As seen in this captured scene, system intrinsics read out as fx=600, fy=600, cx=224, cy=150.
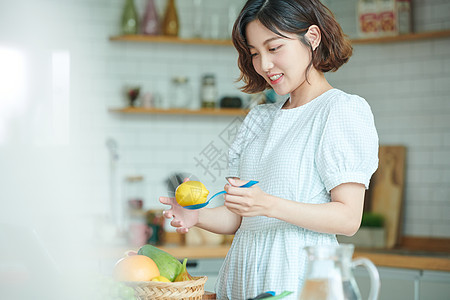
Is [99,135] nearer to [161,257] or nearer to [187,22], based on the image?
[187,22]

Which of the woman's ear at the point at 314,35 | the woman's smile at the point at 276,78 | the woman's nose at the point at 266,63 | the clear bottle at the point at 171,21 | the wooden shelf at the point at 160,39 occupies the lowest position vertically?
the woman's smile at the point at 276,78

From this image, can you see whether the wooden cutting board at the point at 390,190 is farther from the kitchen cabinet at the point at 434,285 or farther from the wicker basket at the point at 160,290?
the wicker basket at the point at 160,290

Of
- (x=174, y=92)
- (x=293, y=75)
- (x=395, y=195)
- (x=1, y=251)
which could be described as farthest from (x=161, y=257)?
(x=174, y=92)

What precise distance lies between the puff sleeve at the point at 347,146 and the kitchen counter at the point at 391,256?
6.12ft

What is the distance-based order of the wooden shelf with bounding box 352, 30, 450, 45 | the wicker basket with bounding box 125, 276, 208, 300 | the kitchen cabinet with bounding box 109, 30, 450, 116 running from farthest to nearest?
the kitchen cabinet with bounding box 109, 30, 450, 116, the wooden shelf with bounding box 352, 30, 450, 45, the wicker basket with bounding box 125, 276, 208, 300

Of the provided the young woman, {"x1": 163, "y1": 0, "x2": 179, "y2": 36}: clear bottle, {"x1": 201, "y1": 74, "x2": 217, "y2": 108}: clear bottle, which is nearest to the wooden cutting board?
{"x1": 201, "y1": 74, "x2": 217, "y2": 108}: clear bottle

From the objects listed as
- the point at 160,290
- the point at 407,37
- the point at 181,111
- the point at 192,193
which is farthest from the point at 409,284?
the point at 160,290

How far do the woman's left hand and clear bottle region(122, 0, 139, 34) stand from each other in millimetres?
2881

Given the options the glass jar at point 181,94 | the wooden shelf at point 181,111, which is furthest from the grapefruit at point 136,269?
the glass jar at point 181,94

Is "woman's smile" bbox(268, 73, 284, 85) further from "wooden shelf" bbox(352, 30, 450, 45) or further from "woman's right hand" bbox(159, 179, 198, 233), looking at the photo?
"wooden shelf" bbox(352, 30, 450, 45)

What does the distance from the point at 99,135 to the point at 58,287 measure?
3244mm

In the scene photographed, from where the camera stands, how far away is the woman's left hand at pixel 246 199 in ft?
4.03

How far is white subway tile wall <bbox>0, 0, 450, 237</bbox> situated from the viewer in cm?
361

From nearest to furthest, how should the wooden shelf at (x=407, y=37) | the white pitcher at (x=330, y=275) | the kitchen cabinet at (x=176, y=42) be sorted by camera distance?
the white pitcher at (x=330, y=275) < the wooden shelf at (x=407, y=37) < the kitchen cabinet at (x=176, y=42)
